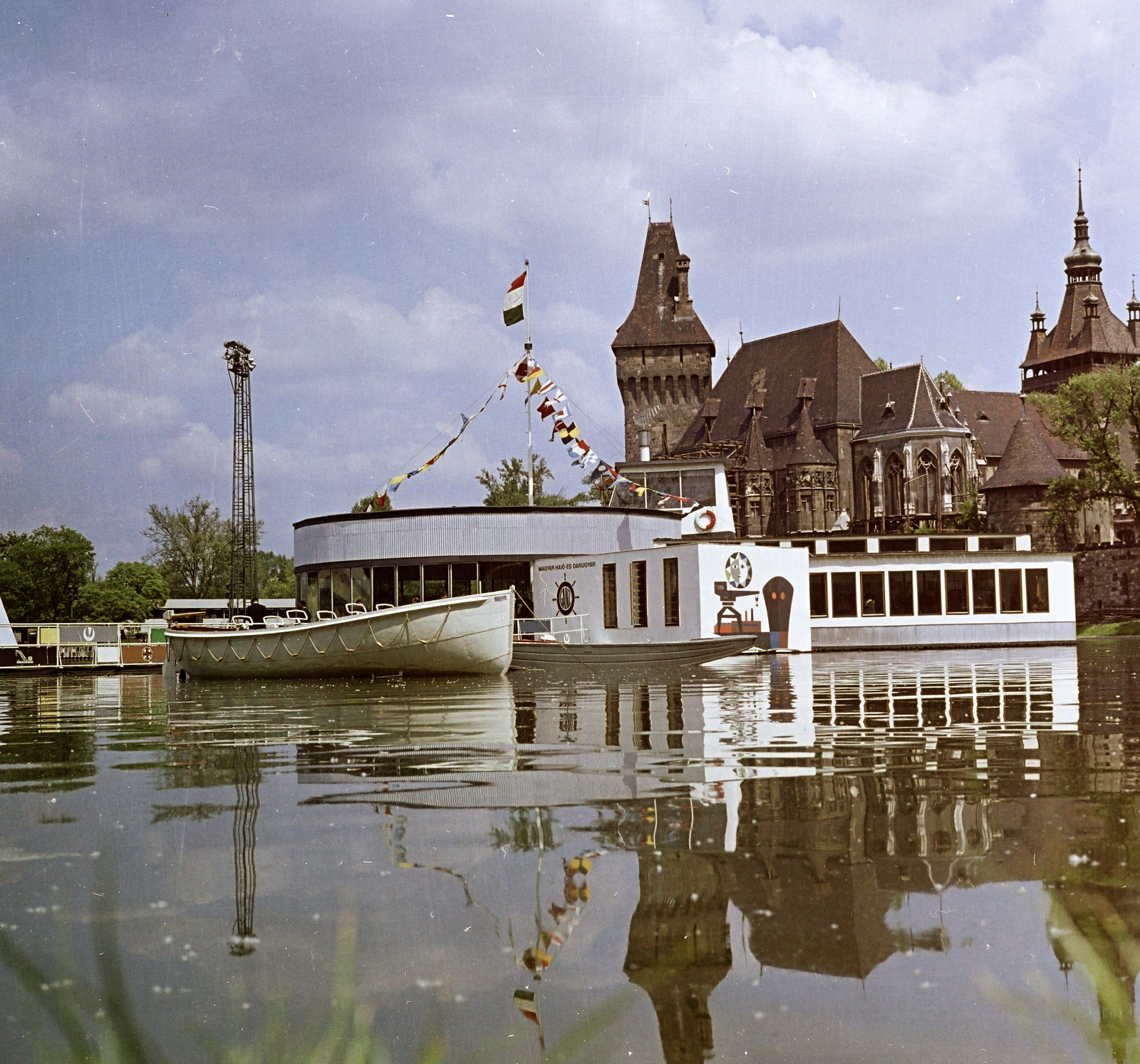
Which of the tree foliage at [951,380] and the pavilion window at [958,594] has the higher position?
the tree foliage at [951,380]

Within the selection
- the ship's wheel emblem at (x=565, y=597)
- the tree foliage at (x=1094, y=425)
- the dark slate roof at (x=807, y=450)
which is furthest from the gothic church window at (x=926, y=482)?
the ship's wheel emblem at (x=565, y=597)

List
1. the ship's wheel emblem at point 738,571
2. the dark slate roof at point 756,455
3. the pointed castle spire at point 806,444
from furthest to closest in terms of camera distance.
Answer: the dark slate roof at point 756,455
the pointed castle spire at point 806,444
the ship's wheel emblem at point 738,571

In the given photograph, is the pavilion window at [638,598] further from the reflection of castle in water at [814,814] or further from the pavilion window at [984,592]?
the reflection of castle in water at [814,814]

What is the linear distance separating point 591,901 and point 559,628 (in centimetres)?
3367

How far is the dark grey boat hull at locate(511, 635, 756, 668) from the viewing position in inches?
1104

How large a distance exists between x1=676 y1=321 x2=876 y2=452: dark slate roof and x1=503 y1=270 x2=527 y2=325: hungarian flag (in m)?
51.7

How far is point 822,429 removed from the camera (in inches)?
3482

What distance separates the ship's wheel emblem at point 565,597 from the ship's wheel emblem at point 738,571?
202 inches

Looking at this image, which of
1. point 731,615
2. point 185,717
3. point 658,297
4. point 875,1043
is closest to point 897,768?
point 875,1043

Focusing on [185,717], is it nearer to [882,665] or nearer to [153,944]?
[153,944]

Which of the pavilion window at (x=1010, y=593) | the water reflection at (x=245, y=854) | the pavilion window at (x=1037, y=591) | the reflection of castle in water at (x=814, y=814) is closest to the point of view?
the reflection of castle in water at (x=814, y=814)

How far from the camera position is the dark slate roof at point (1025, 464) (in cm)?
7762

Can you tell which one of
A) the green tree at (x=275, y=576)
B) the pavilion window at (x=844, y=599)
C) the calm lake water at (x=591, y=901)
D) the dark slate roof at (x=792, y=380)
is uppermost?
the dark slate roof at (x=792, y=380)

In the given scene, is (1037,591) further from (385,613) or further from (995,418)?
(995,418)
